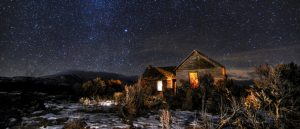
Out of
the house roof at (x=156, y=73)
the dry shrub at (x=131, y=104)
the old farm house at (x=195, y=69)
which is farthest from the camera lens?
the house roof at (x=156, y=73)

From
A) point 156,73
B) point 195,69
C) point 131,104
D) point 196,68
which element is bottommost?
point 131,104

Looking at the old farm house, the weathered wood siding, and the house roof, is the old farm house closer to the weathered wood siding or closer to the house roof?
the weathered wood siding

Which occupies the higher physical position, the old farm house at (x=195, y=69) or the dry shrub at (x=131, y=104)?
the old farm house at (x=195, y=69)

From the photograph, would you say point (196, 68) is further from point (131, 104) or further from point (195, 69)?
point (131, 104)

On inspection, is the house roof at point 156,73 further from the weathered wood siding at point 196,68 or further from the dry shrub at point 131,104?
the dry shrub at point 131,104

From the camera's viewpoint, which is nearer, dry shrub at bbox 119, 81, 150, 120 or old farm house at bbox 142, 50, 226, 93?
dry shrub at bbox 119, 81, 150, 120

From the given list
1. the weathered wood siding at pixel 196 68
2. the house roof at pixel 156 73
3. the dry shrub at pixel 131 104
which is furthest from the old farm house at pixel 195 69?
the dry shrub at pixel 131 104

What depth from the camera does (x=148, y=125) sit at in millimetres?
9469

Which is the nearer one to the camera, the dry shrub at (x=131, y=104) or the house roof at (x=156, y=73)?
the dry shrub at (x=131, y=104)

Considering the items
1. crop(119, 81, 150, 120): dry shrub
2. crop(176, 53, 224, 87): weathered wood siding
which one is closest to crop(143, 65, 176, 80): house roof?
crop(176, 53, 224, 87): weathered wood siding

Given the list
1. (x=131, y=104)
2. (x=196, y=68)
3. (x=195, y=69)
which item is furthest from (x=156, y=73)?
(x=131, y=104)

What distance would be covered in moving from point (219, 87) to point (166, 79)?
13.5m

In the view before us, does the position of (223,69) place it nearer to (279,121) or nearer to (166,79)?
(166,79)

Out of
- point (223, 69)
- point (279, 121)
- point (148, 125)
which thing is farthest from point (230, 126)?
point (223, 69)
